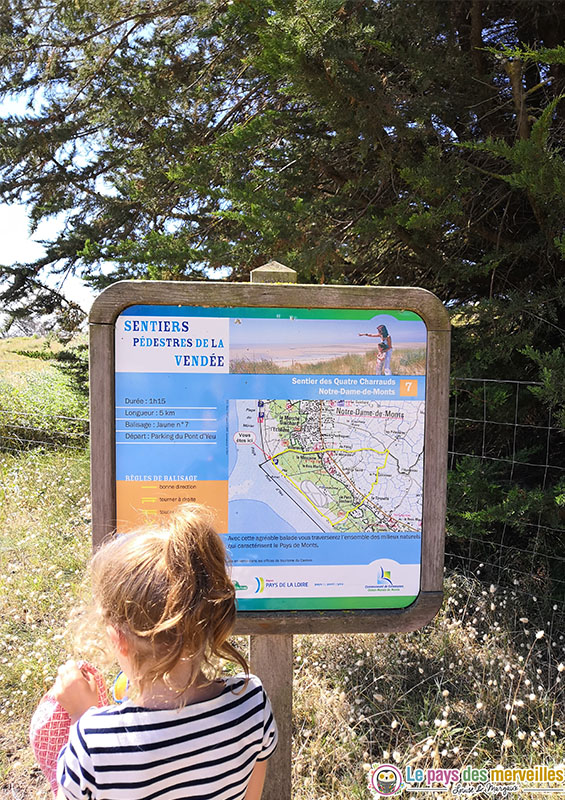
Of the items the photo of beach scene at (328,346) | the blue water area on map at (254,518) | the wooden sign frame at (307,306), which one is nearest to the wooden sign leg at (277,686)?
the wooden sign frame at (307,306)

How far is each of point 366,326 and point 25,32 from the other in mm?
4831

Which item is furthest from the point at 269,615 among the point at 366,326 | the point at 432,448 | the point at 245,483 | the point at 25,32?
the point at 25,32

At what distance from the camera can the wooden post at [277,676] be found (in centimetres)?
202

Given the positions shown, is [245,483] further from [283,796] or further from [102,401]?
[283,796]

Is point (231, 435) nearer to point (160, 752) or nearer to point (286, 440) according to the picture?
point (286, 440)

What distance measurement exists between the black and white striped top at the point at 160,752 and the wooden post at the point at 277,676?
716mm

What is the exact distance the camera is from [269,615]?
6.31 ft

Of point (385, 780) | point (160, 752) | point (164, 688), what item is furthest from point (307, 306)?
point (385, 780)

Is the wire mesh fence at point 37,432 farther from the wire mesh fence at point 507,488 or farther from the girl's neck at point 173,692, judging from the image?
the girl's neck at point 173,692

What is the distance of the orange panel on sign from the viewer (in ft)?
6.19

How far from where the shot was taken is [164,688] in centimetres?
123

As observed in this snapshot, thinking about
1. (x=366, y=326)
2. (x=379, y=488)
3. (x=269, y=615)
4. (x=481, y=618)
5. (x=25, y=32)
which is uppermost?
(x=25, y=32)

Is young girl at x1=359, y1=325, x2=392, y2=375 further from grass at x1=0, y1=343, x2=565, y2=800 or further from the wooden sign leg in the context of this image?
grass at x1=0, y1=343, x2=565, y2=800

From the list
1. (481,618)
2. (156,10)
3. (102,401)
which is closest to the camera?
(102,401)
